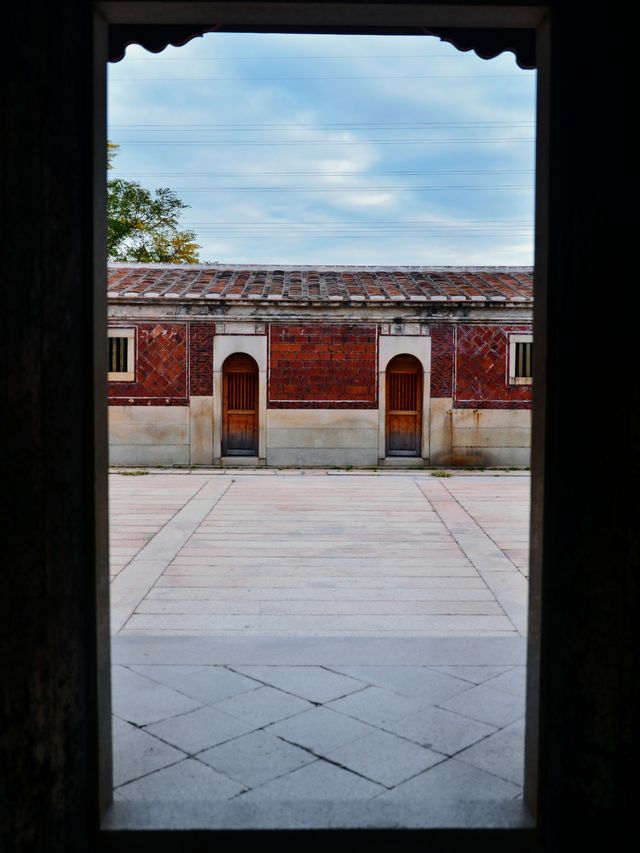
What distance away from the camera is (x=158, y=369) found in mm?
13484

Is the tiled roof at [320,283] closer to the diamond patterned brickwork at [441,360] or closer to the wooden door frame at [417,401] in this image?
the diamond patterned brickwork at [441,360]

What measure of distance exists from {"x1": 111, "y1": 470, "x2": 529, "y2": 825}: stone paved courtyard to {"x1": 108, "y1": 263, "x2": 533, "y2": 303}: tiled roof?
6.40 meters

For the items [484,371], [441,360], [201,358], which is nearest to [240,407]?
[201,358]

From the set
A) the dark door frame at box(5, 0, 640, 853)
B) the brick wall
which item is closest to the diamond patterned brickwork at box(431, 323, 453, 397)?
the brick wall

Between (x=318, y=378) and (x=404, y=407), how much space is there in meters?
1.63

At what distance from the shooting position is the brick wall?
1364cm

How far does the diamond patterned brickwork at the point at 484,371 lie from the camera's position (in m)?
13.7

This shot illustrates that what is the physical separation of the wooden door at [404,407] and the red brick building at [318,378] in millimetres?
18

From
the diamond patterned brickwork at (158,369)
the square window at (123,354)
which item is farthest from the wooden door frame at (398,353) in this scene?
the square window at (123,354)

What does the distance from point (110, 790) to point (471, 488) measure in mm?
9324

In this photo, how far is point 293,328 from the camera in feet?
44.8

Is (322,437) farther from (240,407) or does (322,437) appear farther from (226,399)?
(226,399)
